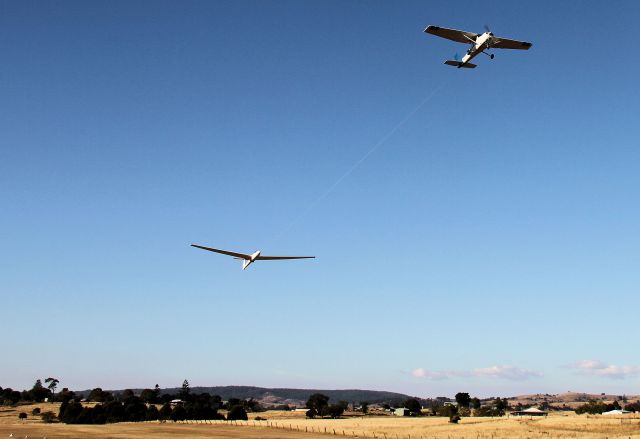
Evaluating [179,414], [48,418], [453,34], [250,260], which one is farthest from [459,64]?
[48,418]

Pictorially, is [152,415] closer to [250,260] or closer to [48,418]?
[48,418]

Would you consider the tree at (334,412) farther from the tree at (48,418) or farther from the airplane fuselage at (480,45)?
the airplane fuselage at (480,45)

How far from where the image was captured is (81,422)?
504ft

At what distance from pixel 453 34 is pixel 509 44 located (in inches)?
236

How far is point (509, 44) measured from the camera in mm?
59031

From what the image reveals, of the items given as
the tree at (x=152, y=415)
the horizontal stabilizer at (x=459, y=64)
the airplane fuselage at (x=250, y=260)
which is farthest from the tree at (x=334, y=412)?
the horizontal stabilizer at (x=459, y=64)

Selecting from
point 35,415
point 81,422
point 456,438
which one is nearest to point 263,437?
point 456,438

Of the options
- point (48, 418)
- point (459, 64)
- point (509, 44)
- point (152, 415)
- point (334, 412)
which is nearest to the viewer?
point (509, 44)

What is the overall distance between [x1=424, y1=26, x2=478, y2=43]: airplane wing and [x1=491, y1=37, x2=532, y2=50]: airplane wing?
273cm

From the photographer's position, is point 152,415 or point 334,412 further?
point 334,412

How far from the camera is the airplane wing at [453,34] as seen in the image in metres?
59.8

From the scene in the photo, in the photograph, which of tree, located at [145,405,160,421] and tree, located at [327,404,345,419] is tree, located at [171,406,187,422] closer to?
tree, located at [145,405,160,421]

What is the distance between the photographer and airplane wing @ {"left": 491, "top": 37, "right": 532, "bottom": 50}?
58469mm

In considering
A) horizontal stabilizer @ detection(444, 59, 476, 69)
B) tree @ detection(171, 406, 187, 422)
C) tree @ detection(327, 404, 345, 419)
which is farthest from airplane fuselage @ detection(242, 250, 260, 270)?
tree @ detection(327, 404, 345, 419)
